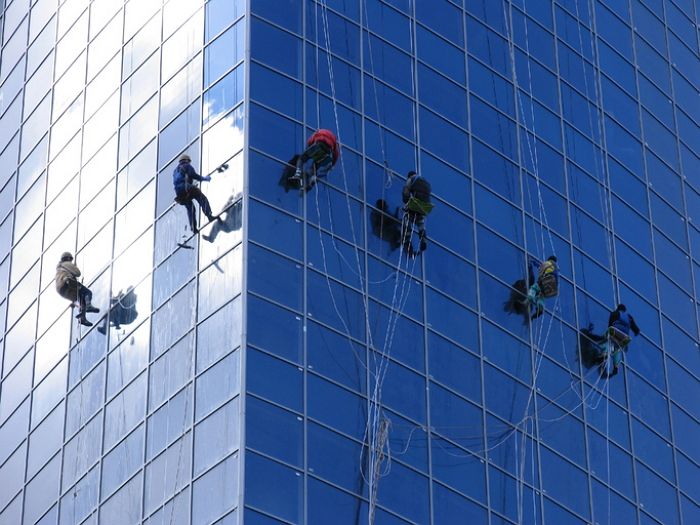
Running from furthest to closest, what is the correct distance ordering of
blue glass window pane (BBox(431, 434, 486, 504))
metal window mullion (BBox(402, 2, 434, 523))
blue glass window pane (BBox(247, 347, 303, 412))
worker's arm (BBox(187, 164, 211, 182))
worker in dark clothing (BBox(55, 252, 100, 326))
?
1. worker in dark clothing (BBox(55, 252, 100, 326))
2. blue glass window pane (BBox(431, 434, 486, 504))
3. worker's arm (BBox(187, 164, 211, 182))
4. metal window mullion (BBox(402, 2, 434, 523))
5. blue glass window pane (BBox(247, 347, 303, 412))

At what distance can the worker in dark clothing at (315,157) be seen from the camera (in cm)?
5453

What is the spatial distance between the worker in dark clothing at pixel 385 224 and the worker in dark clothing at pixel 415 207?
0.21m

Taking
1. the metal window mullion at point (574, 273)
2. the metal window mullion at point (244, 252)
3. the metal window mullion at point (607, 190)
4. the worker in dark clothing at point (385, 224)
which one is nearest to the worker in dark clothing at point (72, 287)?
the metal window mullion at point (244, 252)

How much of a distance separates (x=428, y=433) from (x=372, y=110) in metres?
8.36

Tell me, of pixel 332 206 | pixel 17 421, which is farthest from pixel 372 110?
pixel 17 421

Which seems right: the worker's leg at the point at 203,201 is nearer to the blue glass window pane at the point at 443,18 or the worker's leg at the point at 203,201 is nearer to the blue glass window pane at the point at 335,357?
the blue glass window pane at the point at 335,357

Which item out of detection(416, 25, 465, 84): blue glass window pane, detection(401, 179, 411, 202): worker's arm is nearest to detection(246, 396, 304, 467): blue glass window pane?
detection(401, 179, 411, 202): worker's arm

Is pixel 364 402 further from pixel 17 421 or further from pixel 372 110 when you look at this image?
pixel 17 421

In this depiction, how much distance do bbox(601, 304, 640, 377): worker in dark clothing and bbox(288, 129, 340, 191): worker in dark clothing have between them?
34.6 feet

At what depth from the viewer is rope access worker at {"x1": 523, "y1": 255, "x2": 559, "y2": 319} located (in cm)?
5938

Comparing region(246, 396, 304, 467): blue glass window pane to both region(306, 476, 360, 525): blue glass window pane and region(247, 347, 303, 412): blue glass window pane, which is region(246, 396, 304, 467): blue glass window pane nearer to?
region(247, 347, 303, 412): blue glass window pane

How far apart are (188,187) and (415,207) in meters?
5.68

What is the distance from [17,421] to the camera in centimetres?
6141

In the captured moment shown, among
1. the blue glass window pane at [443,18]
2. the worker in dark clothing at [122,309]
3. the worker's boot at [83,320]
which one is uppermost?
the blue glass window pane at [443,18]
